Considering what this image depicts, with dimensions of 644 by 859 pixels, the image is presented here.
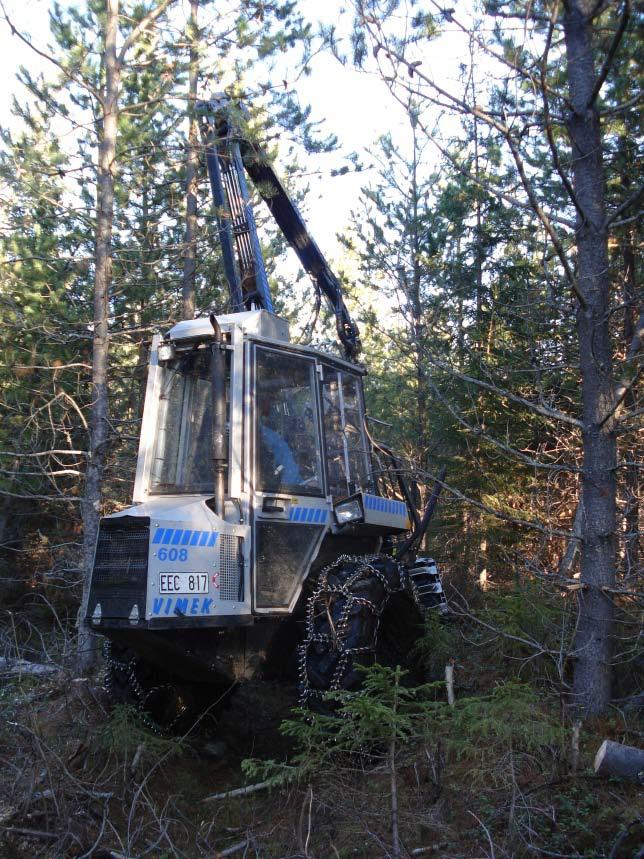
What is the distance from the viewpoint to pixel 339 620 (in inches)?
241

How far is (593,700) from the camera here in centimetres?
→ 535

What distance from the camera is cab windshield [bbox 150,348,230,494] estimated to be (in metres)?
6.34

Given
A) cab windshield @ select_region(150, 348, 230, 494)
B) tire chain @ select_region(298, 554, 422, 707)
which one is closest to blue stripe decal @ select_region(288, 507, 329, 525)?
tire chain @ select_region(298, 554, 422, 707)

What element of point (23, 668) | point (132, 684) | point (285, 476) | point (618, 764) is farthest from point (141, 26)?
point (618, 764)

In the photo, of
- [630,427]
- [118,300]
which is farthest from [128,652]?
[118,300]

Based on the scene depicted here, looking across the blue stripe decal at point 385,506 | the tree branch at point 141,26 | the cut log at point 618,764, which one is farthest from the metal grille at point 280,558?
the tree branch at point 141,26

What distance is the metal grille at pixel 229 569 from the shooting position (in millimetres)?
5621

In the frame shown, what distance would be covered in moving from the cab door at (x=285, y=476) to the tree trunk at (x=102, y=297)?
10.4ft

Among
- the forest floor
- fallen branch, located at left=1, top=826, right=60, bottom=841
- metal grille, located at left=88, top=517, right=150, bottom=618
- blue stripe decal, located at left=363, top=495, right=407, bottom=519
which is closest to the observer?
the forest floor

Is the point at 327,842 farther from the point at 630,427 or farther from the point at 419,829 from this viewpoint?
the point at 630,427

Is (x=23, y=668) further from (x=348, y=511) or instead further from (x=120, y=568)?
(x=348, y=511)

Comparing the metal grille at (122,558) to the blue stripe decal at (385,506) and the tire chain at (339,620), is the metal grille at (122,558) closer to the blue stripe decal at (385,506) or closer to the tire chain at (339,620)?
the tire chain at (339,620)

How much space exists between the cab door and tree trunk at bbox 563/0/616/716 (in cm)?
216

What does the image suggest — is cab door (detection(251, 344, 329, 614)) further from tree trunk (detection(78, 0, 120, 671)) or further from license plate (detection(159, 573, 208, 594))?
tree trunk (detection(78, 0, 120, 671))
